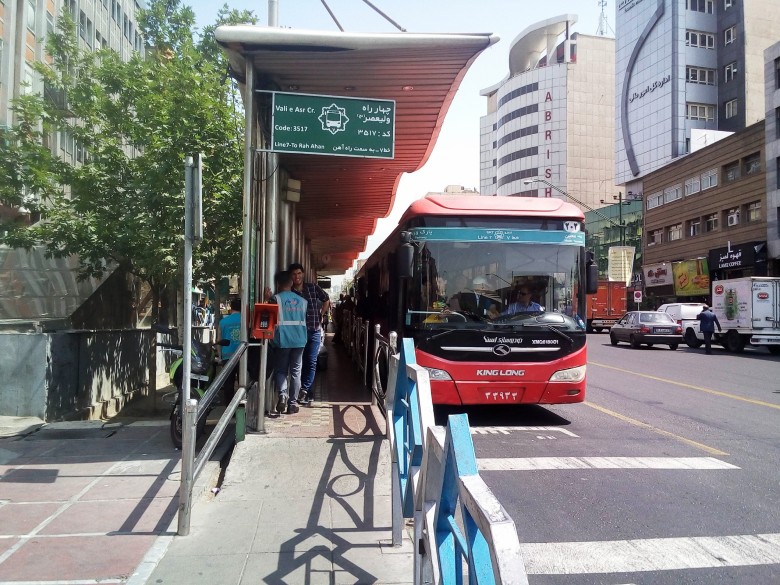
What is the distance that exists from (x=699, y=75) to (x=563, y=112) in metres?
29.9

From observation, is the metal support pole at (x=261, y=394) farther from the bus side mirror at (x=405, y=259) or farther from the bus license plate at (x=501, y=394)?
the bus license plate at (x=501, y=394)

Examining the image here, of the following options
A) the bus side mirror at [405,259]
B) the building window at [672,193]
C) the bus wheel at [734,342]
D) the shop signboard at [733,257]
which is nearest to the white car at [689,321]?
the bus wheel at [734,342]

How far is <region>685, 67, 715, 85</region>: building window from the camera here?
55.5 meters

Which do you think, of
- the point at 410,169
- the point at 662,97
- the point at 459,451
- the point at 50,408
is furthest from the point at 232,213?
the point at 662,97

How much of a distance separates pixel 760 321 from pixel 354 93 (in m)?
21.8

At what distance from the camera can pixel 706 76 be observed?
55.8m

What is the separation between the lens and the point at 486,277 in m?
8.09

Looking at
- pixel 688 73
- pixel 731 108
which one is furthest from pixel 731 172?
pixel 688 73

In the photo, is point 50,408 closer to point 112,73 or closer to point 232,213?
point 232,213

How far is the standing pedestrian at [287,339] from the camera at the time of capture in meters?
7.53

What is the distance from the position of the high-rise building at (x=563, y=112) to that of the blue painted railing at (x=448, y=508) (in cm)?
8369

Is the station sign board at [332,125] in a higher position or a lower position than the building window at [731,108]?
lower

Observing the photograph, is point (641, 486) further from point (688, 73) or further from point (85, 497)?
point (688, 73)

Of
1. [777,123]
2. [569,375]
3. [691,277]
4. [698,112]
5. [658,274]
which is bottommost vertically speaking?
[569,375]
